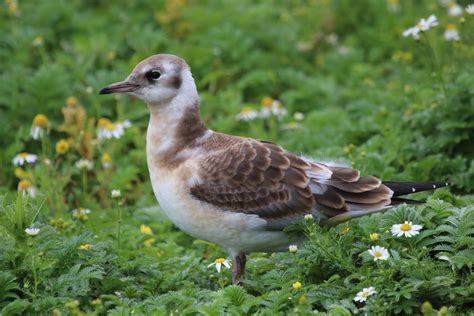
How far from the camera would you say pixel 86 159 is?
8930 mm

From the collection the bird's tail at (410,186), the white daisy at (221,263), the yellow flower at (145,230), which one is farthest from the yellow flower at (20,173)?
the bird's tail at (410,186)

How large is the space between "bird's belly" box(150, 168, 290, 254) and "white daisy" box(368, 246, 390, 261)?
83 centimetres

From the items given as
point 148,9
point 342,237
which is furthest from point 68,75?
point 342,237

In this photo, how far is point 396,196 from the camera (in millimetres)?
6559

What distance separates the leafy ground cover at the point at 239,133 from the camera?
5.73 m

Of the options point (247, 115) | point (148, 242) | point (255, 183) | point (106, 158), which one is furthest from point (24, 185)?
point (247, 115)

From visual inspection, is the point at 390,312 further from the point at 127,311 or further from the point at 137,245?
the point at 137,245

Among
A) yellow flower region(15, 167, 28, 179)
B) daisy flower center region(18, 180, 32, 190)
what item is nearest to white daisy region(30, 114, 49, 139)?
yellow flower region(15, 167, 28, 179)

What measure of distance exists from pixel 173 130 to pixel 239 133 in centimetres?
349

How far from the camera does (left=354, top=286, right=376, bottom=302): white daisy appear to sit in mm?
5438

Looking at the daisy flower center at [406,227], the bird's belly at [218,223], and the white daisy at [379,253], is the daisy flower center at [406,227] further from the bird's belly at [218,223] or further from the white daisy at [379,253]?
the bird's belly at [218,223]

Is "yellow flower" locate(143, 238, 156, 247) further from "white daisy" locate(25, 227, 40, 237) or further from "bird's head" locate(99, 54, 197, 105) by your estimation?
"white daisy" locate(25, 227, 40, 237)

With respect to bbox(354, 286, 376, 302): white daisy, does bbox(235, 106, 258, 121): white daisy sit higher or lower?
lower

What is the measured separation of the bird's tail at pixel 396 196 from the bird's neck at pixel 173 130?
3.88 feet
